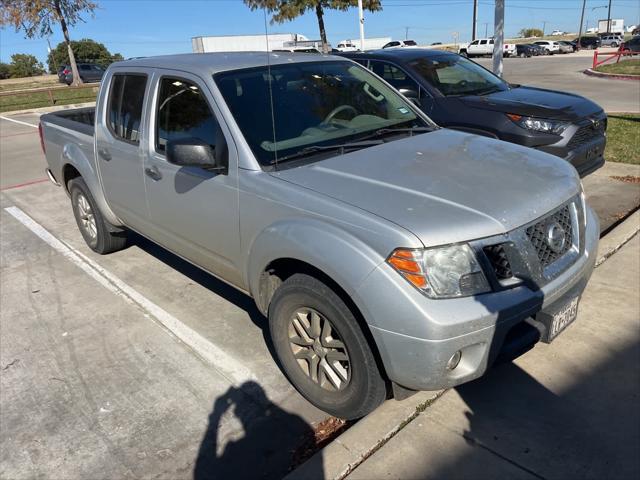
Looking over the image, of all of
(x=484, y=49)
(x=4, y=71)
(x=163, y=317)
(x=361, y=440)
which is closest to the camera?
(x=361, y=440)

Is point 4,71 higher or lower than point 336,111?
higher

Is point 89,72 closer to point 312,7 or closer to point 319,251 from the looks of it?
point 312,7

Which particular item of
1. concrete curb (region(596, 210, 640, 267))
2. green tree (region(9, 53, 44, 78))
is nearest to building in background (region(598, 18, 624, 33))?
green tree (region(9, 53, 44, 78))

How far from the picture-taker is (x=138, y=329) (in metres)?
4.05

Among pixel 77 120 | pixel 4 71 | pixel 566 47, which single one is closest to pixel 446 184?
pixel 77 120

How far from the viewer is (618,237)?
4.92 metres

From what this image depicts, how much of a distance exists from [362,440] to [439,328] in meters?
0.81

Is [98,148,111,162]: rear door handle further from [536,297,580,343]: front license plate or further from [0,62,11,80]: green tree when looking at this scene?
[0,62,11,80]: green tree

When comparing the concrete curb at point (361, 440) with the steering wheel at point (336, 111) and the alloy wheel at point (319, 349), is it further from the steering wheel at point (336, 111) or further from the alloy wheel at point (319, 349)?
the steering wheel at point (336, 111)

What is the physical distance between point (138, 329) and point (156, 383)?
79cm

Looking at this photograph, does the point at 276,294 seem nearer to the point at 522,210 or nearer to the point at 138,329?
the point at 522,210

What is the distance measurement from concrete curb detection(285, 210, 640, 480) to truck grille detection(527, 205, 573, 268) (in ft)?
3.19

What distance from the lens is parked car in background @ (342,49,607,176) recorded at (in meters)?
5.67

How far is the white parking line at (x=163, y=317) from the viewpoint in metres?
3.48
